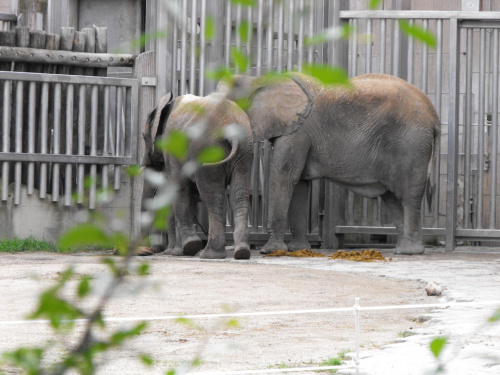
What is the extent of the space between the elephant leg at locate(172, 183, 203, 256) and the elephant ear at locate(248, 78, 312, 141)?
1035mm

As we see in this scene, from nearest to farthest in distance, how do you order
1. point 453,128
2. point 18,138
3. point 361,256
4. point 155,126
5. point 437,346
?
point 437,346, point 361,256, point 155,126, point 18,138, point 453,128

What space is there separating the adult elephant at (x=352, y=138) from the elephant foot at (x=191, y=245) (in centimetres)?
85

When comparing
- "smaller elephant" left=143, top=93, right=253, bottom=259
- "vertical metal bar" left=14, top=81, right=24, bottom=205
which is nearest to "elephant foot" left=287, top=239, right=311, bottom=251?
"smaller elephant" left=143, top=93, right=253, bottom=259

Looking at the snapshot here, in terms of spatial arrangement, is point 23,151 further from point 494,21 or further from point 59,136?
point 494,21

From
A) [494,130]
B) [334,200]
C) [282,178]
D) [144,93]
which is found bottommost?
[334,200]

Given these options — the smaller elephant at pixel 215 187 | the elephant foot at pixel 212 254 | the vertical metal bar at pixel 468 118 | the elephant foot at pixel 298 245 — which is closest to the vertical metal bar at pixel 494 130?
the vertical metal bar at pixel 468 118

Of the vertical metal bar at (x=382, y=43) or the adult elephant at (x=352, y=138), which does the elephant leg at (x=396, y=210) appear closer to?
the adult elephant at (x=352, y=138)

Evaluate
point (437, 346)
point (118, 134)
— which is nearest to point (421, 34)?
point (437, 346)

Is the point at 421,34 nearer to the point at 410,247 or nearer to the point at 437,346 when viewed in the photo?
the point at 437,346

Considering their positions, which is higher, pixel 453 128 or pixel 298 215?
pixel 453 128

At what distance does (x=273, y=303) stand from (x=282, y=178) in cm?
392

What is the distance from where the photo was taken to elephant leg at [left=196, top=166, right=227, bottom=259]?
399 inches

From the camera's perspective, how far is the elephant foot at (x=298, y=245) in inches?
451

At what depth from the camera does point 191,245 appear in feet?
34.8
